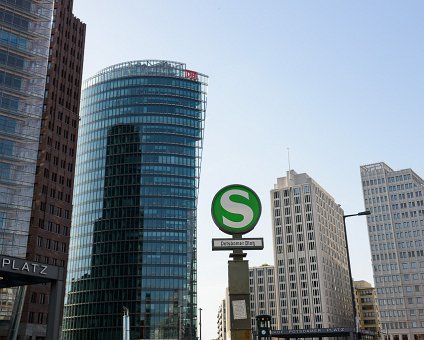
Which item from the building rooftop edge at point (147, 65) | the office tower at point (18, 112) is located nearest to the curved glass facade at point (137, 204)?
the building rooftop edge at point (147, 65)

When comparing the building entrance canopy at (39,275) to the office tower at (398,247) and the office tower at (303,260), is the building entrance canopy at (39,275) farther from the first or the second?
the office tower at (398,247)

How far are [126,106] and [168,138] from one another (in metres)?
18.1

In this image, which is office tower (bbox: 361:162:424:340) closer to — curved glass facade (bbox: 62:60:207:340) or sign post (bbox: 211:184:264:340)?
curved glass facade (bbox: 62:60:207:340)

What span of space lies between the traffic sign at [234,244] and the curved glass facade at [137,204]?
5006 inches

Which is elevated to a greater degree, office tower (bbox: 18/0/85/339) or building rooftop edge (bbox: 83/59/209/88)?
building rooftop edge (bbox: 83/59/209/88)

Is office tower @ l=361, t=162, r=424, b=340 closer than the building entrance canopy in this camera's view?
No

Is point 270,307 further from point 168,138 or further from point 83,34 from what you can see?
point 83,34

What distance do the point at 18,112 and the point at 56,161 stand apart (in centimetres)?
3092

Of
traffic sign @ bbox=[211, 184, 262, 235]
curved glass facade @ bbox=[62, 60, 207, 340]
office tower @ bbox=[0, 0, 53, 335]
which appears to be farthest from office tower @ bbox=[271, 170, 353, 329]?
traffic sign @ bbox=[211, 184, 262, 235]

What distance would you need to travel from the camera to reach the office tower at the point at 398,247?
169 m

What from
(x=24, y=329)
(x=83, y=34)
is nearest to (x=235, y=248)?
(x=24, y=329)

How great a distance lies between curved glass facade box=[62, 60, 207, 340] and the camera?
143750 millimetres

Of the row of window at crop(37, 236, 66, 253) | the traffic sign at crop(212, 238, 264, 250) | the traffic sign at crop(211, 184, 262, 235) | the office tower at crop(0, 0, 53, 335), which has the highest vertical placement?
the office tower at crop(0, 0, 53, 335)

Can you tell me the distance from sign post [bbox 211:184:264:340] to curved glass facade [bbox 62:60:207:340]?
126950 millimetres
